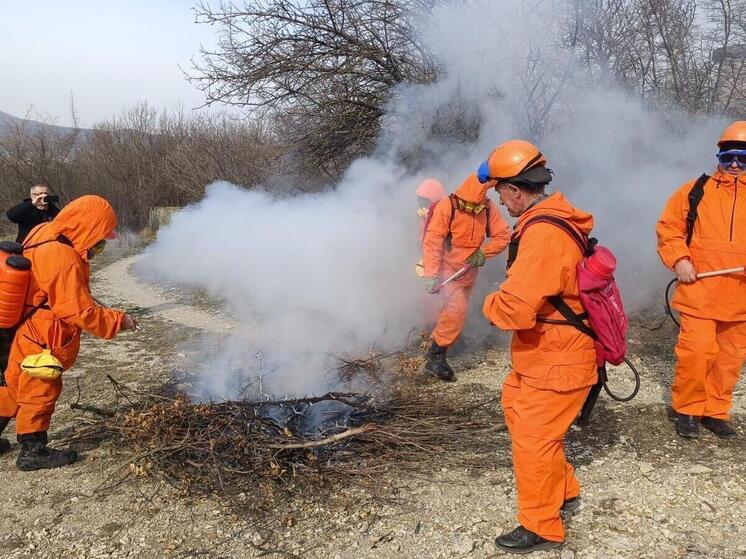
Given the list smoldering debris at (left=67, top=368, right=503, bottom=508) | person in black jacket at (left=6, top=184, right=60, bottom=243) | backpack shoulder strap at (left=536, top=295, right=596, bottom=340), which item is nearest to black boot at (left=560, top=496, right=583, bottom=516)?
smoldering debris at (left=67, top=368, right=503, bottom=508)

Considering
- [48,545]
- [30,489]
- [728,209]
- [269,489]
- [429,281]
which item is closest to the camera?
[48,545]

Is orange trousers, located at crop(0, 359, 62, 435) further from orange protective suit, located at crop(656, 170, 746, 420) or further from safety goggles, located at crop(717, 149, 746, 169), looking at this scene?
safety goggles, located at crop(717, 149, 746, 169)

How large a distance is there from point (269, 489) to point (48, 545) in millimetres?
1125

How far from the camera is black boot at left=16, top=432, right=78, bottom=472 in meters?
3.51

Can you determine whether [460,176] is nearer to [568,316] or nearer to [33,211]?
[568,316]

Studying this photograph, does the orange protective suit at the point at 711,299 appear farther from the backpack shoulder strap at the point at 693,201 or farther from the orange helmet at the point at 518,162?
the orange helmet at the point at 518,162

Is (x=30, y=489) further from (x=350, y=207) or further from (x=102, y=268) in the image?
(x=102, y=268)

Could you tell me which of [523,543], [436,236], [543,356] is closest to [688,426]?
[523,543]

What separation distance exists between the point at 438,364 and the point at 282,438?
197 centimetres

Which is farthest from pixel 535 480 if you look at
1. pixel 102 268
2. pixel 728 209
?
pixel 102 268

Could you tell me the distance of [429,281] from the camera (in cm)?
487

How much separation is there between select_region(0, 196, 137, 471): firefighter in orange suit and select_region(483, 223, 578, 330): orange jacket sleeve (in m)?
2.42

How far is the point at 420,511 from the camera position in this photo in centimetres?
300

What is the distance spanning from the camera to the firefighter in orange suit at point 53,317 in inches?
130
